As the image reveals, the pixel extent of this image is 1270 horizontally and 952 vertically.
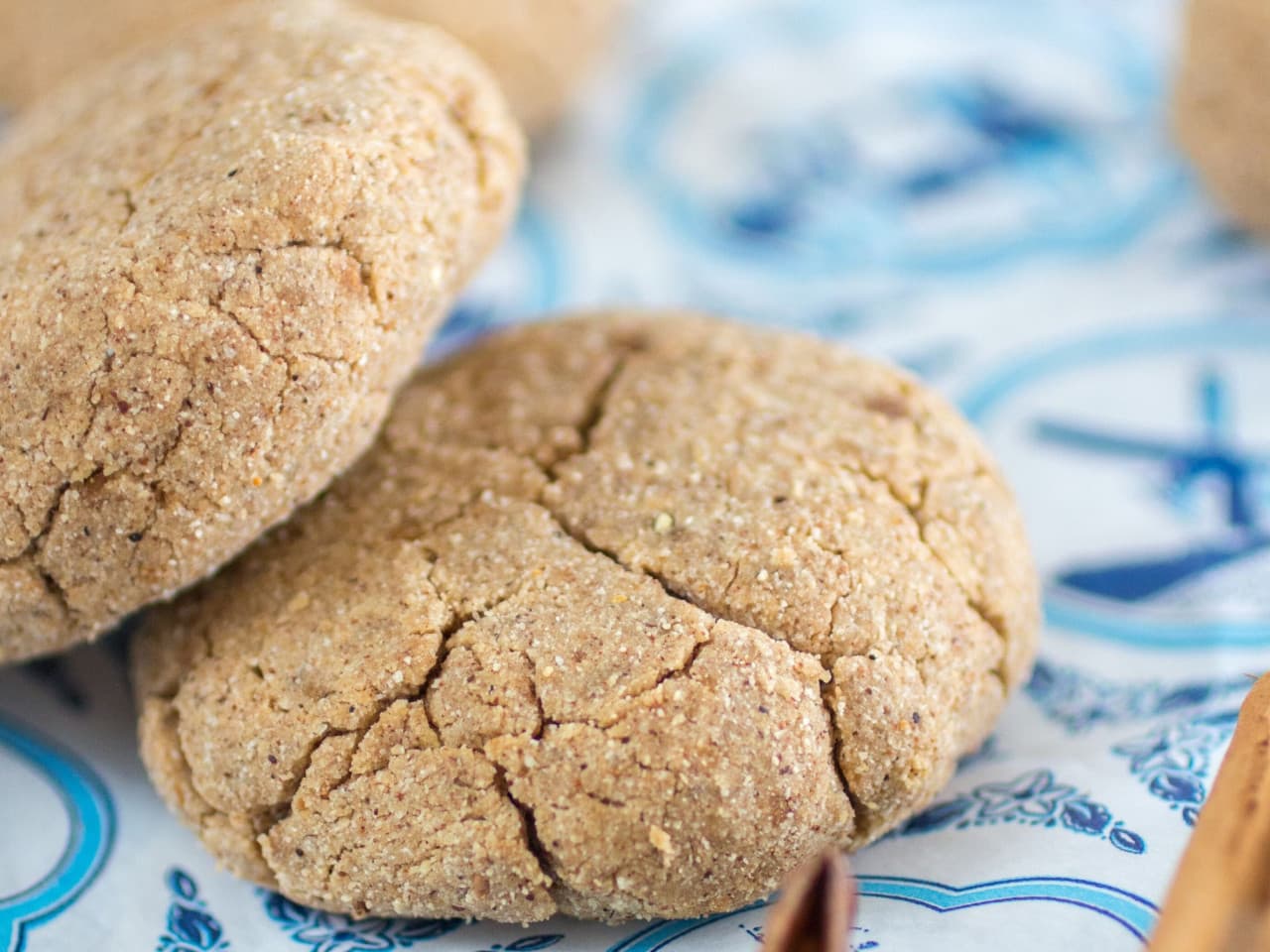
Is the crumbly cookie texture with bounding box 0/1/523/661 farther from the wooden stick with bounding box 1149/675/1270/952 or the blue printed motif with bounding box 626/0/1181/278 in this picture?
the blue printed motif with bounding box 626/0/1181/278

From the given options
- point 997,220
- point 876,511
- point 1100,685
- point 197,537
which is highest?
point 197,537

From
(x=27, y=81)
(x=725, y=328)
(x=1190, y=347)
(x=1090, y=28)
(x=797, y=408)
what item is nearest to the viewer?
(x=797, y=408)

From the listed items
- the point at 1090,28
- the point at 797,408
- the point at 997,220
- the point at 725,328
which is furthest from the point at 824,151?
the point at 797,408

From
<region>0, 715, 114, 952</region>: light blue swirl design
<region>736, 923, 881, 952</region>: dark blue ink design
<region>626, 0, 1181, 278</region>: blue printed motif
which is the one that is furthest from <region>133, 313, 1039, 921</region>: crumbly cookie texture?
<region>626, 0, 1181, 278</region>: blue printed motif

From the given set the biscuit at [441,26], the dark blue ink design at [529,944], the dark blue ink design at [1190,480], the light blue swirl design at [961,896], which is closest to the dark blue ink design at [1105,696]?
the dark blue ink design at [1190,480]

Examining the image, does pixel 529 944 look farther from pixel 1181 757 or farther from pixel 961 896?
pixel 1181 757

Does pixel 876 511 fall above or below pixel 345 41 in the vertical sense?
below

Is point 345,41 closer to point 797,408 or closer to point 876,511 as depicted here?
point 797,408
